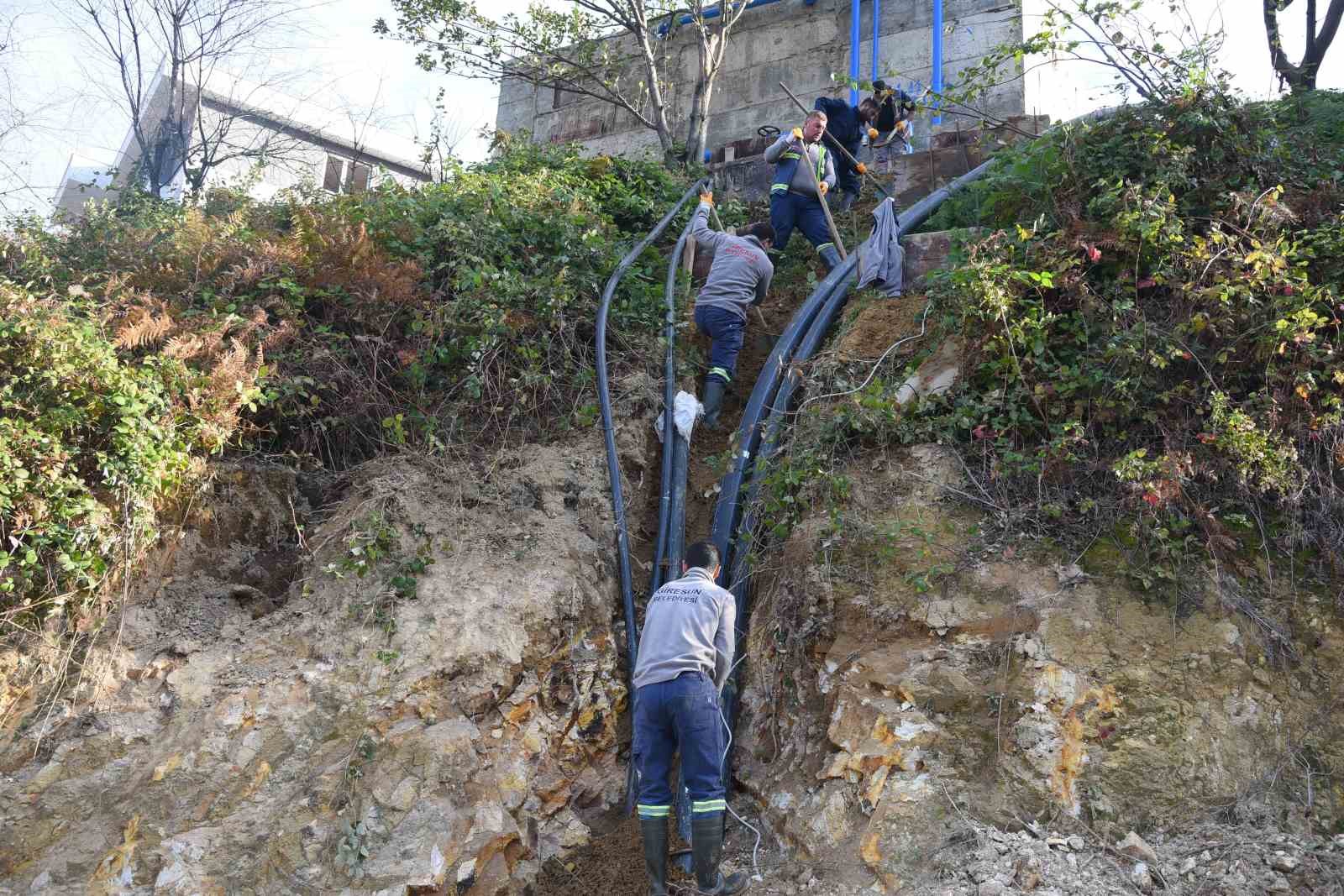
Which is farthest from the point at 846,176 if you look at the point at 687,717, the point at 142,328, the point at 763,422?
the point at 687,717

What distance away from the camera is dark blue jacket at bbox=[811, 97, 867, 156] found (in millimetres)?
10258

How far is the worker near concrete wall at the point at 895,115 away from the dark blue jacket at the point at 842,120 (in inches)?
14.5

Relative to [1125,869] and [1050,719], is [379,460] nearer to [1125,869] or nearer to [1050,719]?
[1050,719]

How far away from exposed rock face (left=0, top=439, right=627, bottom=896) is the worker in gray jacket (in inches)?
27.1

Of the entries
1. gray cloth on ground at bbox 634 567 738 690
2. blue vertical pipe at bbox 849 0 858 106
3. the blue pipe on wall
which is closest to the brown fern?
gray cloth on ground at bbox 634 567 738 690

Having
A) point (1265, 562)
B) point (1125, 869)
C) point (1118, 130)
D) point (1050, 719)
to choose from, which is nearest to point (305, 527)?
point (1050, 719)

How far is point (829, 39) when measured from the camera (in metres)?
13.0

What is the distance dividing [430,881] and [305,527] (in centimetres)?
253

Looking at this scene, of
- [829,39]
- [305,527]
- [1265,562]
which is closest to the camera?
[1265,562]

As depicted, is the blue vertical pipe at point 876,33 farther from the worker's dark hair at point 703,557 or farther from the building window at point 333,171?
the worker's dark hair at point 703,557

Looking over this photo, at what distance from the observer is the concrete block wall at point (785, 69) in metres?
12.0

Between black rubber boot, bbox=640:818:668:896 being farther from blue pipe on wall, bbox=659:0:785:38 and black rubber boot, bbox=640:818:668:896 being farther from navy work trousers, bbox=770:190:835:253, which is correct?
blue pipe on wall, bbox=659:0:785:38

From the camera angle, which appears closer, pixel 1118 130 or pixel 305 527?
pixel 305 527

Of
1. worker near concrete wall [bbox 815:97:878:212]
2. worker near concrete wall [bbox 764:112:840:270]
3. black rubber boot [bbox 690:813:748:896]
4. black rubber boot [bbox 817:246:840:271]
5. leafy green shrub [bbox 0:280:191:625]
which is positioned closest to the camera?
black rubber boot [bbox 690:813:748:896]
